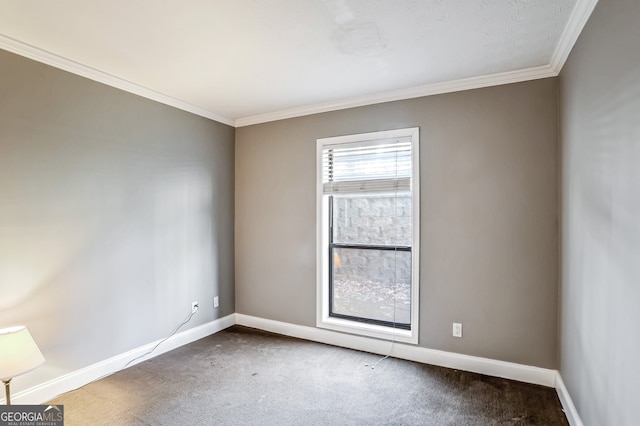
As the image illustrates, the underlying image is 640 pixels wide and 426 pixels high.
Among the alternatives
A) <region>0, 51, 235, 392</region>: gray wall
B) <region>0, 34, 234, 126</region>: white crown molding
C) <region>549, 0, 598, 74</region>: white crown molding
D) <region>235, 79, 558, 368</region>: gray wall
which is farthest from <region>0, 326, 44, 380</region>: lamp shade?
<region>549, 0, 598, 74</region>: white crown molding

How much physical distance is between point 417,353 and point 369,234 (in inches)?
47.7

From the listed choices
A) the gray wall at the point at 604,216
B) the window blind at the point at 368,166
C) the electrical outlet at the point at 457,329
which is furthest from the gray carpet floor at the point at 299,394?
the window blind at the point at 368,166

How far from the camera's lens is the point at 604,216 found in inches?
64.7

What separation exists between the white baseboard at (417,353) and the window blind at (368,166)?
1512mm

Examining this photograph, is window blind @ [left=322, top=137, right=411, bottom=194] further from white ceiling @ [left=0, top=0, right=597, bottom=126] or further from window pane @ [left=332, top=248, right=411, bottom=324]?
window pane @ [left=332, top=248, right=411, bottom=324]

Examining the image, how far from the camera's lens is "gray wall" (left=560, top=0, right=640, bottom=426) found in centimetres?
135

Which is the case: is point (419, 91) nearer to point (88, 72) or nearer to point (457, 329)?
point (457, 329)

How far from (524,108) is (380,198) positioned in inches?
56.3

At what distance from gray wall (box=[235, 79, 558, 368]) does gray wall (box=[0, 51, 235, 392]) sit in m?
1.35

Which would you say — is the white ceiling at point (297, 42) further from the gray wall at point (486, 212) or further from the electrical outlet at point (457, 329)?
the electrical outlet at point (457, 329)

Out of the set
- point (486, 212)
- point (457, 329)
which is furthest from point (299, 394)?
point (486, 212)

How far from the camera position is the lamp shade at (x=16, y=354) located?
1.89m

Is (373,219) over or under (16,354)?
over

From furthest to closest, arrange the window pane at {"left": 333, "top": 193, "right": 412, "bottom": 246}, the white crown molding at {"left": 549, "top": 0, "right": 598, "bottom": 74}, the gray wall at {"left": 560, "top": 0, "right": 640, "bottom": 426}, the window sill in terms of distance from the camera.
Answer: the window pane at {"left": 333, "top": 193, "right": 412, "bottom": 246} → the window sill → the white crown molding at {"left": 549, "top": 0, "right": 598, "bottom": 74} → the gray wall at {"left": 560, "top": 0, "right": 640, "bottom": 426}
